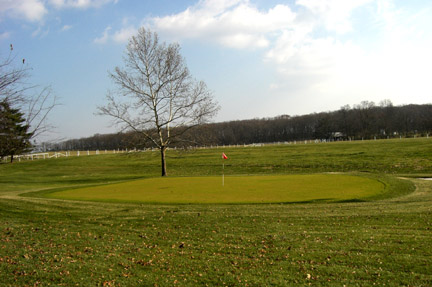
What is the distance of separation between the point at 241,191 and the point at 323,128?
10064cm

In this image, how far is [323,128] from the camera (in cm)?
11225

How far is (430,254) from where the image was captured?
7.12 meters

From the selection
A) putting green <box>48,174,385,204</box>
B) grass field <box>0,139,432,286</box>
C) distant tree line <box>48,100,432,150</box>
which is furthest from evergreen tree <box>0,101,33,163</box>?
distant tree line <box>48,100,432,150</box>

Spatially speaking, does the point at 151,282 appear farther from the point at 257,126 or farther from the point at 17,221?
the point at 257,126

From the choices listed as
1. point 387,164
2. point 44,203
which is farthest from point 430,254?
point 387,164

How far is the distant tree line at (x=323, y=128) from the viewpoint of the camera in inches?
1303

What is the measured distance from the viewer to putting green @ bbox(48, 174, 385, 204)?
52.5 feet

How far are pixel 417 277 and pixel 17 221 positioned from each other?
1226cm

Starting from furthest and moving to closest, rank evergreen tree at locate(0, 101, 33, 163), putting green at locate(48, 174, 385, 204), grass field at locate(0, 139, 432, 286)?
1. putting green at locate(48, 174, 385, 204)
2. evergreen tree at locate(0, 101, 33, 163)
3. grass field at locate(0, 139, 432, 286)

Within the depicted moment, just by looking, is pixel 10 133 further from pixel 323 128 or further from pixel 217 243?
pixel 323 128

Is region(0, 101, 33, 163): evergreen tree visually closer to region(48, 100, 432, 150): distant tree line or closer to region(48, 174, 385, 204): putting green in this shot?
region(48, 174, 385, 204): putting green

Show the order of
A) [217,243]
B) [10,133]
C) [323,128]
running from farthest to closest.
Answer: [323,128], [217,243], [10,133]

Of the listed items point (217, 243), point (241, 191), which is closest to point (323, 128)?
point (241, 191)

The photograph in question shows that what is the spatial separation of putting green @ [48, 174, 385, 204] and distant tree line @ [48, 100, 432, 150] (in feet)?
36.8
